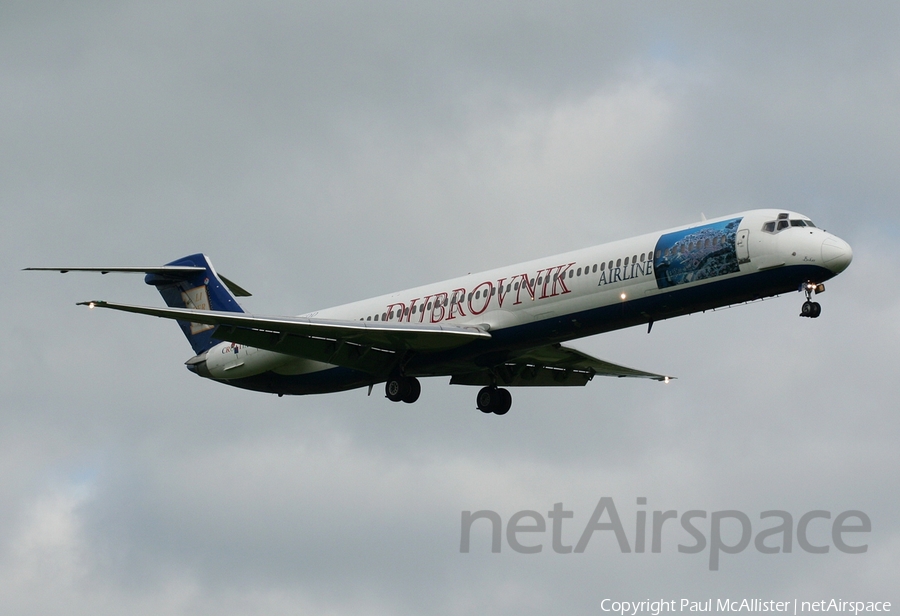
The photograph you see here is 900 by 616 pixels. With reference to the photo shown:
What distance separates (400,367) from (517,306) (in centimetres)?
451

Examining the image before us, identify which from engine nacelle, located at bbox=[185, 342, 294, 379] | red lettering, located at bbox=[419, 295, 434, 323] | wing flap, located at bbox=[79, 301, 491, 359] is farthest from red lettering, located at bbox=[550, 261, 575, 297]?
engine nacelle, located at bbox=[185, 342, 294, 379]

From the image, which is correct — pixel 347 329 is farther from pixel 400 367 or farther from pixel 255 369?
pixel 255 369

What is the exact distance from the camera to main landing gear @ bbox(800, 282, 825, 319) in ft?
118

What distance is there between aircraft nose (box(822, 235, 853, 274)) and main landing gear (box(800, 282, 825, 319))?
0.61 m

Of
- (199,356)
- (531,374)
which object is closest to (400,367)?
(531,374)

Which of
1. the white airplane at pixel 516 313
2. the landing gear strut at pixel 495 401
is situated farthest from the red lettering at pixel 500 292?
the landing gear strut at pixel 495 401

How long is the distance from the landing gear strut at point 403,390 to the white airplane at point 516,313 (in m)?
0.04

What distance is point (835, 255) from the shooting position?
3619 cm

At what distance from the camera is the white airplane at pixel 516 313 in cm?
3688

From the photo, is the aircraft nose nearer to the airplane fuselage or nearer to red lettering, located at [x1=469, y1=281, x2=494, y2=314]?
the airplane fuselage

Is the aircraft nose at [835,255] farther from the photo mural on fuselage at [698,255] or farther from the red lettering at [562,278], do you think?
the red lettering at [562,278]

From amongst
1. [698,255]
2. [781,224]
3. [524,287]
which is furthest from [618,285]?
[781,224]

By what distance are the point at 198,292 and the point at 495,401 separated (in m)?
11.0

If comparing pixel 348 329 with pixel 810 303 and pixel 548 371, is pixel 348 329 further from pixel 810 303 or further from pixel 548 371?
pixel 810 303
